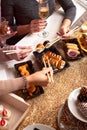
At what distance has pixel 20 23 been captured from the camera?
7.61 feet

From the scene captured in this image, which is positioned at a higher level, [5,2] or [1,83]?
Result: [5,2]

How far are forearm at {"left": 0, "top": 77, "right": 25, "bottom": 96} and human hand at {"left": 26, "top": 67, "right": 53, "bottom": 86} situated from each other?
0.05 m

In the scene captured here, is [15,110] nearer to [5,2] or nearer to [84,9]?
[5,2]

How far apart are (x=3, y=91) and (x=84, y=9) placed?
1127mm

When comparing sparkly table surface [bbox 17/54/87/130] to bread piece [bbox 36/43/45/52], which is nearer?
sparkly table surface [bbox 17/54/87/130]

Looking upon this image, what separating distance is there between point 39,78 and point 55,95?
0.15 m

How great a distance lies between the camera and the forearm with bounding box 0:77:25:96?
1548 millimetres

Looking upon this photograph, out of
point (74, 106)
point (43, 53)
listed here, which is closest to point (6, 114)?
point (74, 106)

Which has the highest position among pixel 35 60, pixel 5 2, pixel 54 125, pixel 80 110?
pixel 5 2

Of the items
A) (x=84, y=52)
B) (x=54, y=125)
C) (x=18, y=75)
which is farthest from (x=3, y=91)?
(x=84, y=52)

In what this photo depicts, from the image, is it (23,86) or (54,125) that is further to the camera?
(23,86)

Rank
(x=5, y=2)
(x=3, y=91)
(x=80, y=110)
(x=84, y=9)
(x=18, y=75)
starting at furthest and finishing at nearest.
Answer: (x=84, y=9) → (x=5, y=2) → (x=18, y=75) → (x=3, y=91) → (x=80, y=110)

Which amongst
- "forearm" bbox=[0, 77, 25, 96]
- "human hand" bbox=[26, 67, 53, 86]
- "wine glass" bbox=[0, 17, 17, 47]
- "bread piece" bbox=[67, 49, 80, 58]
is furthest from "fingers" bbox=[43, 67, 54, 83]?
"wine glass" bbox=[0, 17, 17, 47]

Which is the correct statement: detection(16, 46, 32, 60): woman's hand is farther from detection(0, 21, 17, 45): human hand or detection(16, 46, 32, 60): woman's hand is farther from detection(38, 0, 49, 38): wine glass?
detection(38, 0, 49, 38): wine glass
